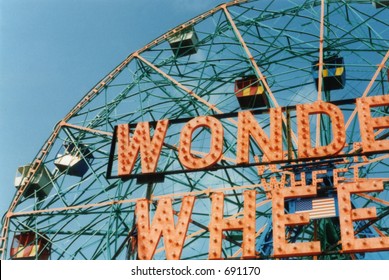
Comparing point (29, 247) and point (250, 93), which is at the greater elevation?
point (250, 93)

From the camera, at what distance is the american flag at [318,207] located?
18.9 metres

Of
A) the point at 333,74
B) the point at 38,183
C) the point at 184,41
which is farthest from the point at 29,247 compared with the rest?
the point at 333,74

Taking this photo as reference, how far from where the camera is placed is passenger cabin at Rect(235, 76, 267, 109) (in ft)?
82.4

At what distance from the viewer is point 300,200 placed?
63.7 feet

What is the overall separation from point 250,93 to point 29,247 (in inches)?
353

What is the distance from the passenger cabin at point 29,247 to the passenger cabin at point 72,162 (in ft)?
8.56

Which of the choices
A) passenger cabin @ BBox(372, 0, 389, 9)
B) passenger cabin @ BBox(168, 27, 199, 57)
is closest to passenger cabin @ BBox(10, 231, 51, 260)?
passenger cabin @ BBox(168, 27, 199, 57)

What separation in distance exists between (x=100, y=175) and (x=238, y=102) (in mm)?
5348

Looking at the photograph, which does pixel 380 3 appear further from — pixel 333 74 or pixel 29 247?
pixel 29 247

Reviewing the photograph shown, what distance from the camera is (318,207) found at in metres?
19.1

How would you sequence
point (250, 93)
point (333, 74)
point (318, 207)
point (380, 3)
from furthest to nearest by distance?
point (250, 93), point (380, 3), point (333, 74), point (318, 207)
